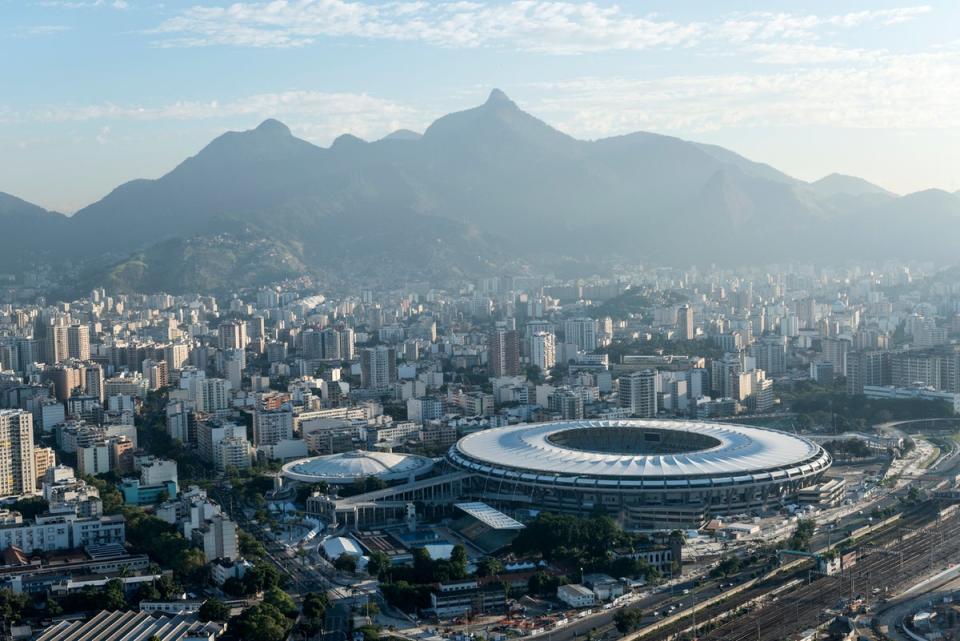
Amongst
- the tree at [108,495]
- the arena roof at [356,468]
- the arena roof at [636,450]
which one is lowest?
the tree at [108,495]

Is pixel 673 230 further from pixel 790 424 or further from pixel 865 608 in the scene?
pixel 865 608

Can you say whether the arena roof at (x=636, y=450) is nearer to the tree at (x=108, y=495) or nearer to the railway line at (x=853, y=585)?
the railway line at (x=853, y=585)

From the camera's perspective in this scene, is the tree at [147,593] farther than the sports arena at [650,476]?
No

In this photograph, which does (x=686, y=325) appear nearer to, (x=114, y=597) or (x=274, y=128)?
(x=114, y=597)

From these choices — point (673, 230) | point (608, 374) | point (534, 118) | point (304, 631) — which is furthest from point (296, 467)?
point (534, 118)

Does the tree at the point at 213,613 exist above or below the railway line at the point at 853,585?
above

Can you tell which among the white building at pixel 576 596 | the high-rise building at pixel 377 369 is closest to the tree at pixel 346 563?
the white building at pixel 576 596

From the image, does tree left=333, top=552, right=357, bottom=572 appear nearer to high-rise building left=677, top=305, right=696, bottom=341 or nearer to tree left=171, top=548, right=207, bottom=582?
tree left=171, top=548, right=207, bottom=582
